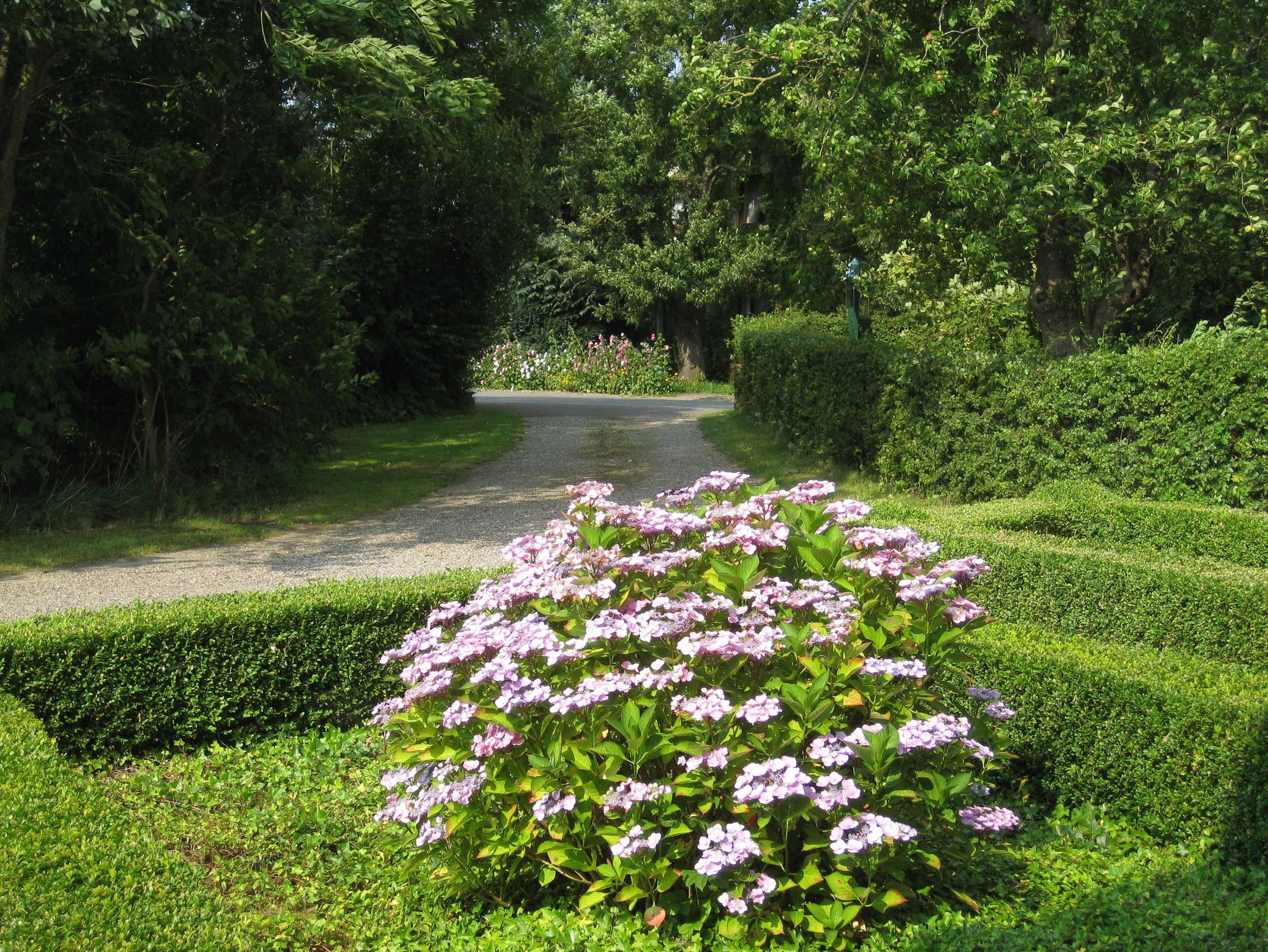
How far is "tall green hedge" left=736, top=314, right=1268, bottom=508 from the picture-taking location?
28.6 ft

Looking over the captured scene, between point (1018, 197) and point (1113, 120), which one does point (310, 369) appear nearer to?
point (1018, 197)

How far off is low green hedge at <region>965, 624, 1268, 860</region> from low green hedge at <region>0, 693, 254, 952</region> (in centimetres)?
297

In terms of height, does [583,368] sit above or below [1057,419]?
above

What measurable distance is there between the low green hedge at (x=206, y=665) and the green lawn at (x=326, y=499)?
3997mm

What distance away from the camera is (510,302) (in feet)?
65.9

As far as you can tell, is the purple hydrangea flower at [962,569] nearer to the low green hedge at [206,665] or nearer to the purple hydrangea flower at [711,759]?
the purple hydrangea flower at [711,759]

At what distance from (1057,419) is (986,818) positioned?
7.12m

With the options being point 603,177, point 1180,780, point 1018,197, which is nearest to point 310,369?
point 1018,197

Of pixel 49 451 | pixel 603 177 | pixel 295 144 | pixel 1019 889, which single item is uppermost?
pixel 603 177

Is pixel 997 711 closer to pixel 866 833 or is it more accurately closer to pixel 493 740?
pixel 866 833

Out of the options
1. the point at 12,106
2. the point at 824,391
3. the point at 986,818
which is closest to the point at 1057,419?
the point at 824,391

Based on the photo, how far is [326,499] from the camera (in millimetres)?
11586

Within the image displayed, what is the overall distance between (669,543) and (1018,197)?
281 inches

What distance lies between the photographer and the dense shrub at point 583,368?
2733 centimetres
